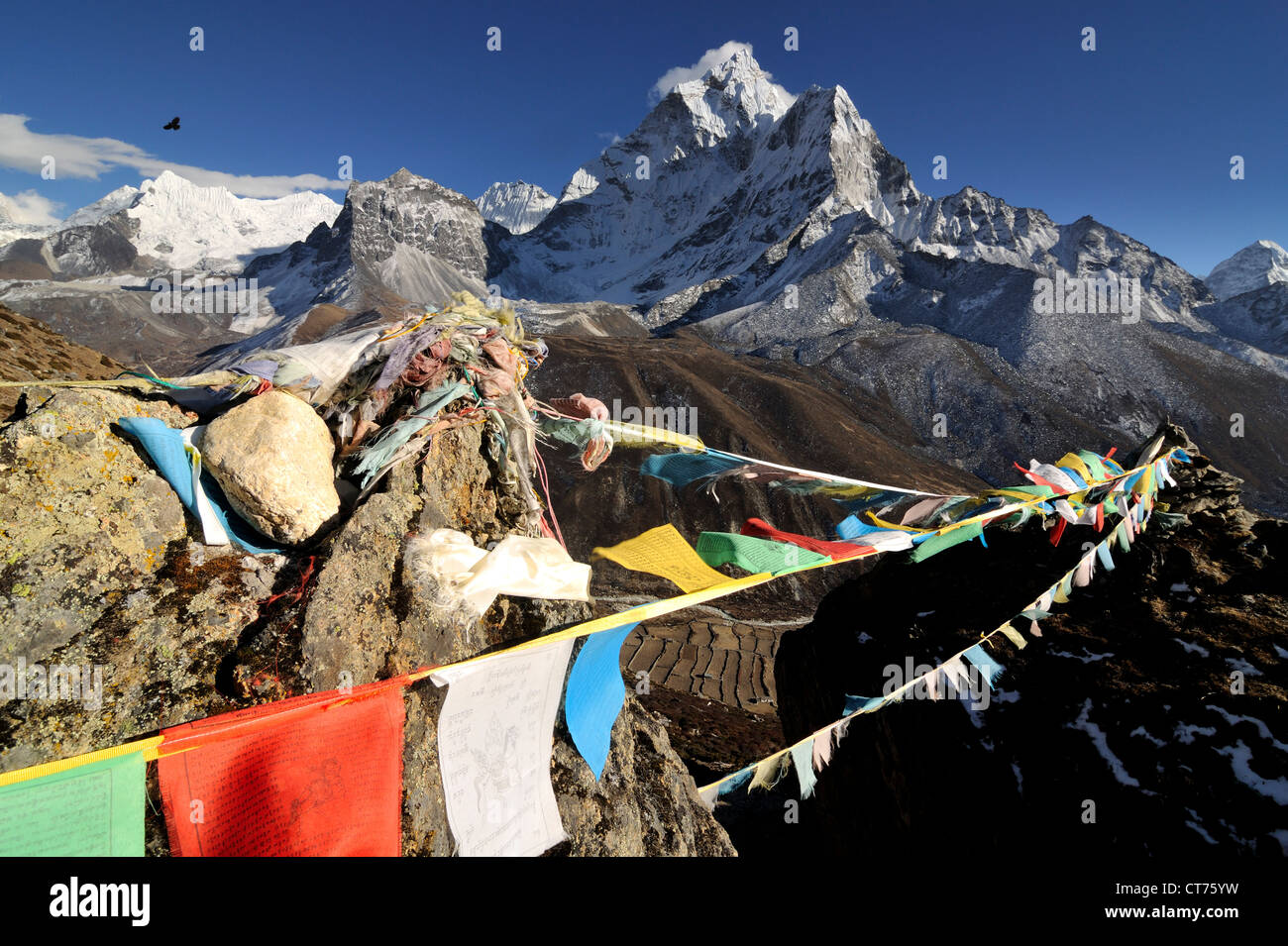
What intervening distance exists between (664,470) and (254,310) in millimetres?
133230

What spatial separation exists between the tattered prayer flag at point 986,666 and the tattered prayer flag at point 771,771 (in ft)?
6.53

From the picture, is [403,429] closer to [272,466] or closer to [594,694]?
[272,466]

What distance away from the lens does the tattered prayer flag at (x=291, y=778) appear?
4.74 ft

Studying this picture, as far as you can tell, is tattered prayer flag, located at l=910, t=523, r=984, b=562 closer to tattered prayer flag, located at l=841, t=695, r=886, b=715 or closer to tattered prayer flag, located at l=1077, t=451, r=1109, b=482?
tattered prayer flag, located at l=841, t=695, r=886, b=715

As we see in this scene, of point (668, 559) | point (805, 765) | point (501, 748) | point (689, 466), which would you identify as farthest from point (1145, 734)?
point (501, 748)

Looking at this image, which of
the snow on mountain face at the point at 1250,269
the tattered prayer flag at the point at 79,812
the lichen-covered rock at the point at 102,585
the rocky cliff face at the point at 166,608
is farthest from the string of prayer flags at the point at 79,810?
the snow on mountain face at the point at 1250,269

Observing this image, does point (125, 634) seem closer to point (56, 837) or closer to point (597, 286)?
point (56, 837)

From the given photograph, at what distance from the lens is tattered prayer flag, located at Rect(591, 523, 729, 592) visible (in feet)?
8.11

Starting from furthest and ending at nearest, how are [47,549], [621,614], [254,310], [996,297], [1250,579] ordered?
[254,310] < [996,297] < [1250,579] < [621,614] < [47,549]

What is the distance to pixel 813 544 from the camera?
9.50ft

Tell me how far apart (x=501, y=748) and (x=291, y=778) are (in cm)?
75

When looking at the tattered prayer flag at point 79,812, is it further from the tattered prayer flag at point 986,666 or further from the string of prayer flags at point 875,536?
the tattered prayer flag at point 986,666

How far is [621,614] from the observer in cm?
213
